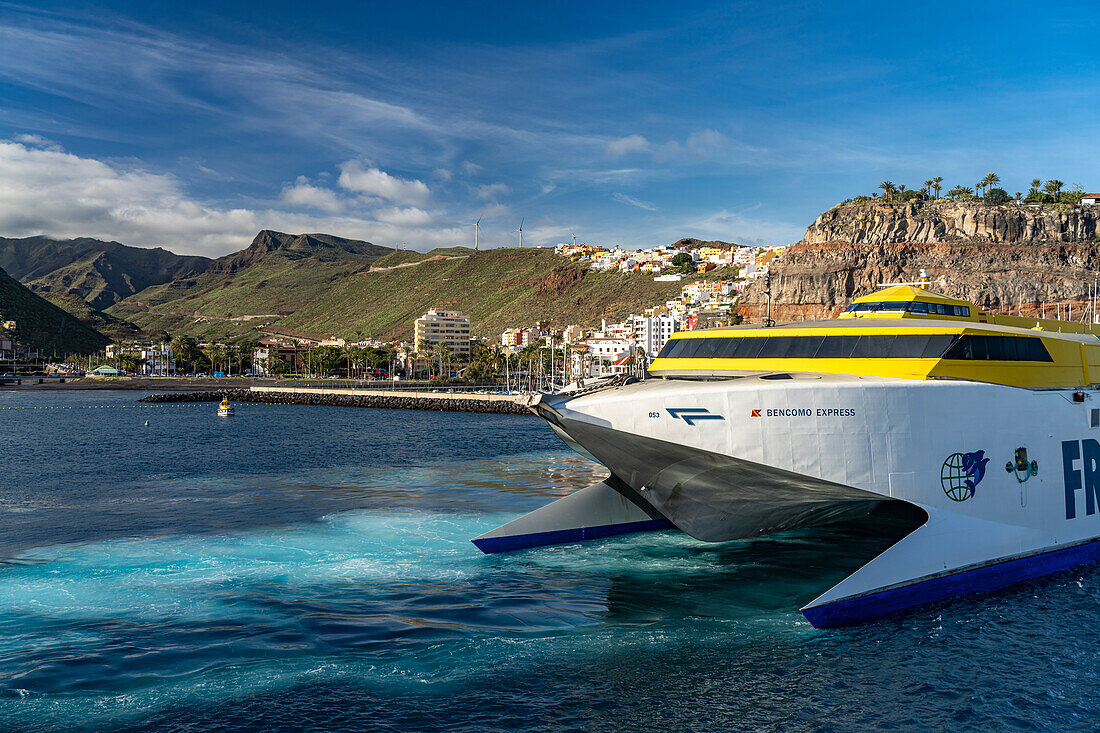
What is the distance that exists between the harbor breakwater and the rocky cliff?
69780 millimetres

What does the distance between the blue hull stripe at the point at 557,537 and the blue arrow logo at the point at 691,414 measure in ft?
21.7

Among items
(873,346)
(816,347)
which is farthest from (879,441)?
(816,347)

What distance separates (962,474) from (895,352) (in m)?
2.58

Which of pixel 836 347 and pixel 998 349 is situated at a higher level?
pixel 836 347

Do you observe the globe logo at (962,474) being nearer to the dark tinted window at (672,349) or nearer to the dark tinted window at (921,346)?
the dark tinted window at (921,346)

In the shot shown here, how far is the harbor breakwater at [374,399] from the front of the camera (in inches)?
3856

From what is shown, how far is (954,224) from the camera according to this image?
158 metres

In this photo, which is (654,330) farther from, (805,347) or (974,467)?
(974,467)

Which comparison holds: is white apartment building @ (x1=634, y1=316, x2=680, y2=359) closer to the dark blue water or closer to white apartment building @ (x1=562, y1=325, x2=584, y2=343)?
white apartment building @ (x1=562, y1=325, x2=584, y2=343)

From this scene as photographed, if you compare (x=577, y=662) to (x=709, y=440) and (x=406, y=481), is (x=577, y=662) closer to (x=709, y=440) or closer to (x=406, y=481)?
(x=709, y=440)

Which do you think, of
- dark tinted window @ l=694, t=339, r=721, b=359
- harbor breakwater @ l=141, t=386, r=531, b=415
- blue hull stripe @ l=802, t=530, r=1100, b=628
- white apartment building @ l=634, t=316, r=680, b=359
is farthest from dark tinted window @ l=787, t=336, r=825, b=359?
white apartment building @ l=634, t=316, r=680, b=359

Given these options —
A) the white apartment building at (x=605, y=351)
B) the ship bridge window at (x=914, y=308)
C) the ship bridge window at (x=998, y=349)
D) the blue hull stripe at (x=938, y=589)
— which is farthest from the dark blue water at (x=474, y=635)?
the white apartment building at (x=605, y=351)

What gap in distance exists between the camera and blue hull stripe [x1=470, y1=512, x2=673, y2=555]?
60.9 ft

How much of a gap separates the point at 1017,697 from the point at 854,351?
21.7ft
